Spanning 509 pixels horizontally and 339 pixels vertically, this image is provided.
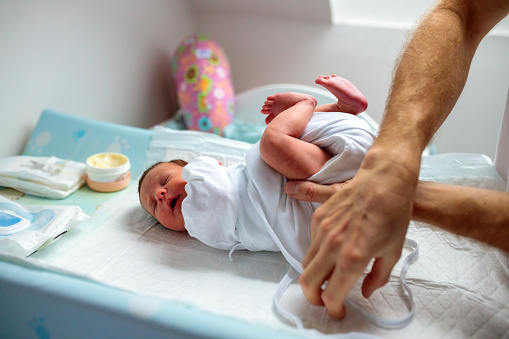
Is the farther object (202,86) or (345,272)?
(202,86)

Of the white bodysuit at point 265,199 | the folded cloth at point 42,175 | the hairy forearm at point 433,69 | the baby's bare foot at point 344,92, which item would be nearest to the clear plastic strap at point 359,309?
the white bodysuit at point 265,199

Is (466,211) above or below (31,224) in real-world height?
above

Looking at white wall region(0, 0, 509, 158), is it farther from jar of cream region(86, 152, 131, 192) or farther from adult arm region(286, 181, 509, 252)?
adult arm region(286, 181, 509, 252)

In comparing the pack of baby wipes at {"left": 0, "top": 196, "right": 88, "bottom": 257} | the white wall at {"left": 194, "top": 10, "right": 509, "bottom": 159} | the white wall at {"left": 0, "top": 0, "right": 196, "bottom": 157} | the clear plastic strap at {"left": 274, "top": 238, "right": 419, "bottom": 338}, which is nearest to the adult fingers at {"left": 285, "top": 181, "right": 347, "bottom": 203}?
the clear plastic strap at {"left": 274, "top": 238, "right": 419, "bottom": 338}

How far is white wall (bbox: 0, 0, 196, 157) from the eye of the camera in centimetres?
165

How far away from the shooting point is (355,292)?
95cm

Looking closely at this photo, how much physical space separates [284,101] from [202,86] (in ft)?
3.55

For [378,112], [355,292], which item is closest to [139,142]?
[355,292]

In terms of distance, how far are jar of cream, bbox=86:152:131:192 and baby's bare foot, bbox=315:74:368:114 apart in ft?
2.59

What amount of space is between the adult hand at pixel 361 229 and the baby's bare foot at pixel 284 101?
48cm

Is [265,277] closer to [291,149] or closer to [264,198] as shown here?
[264,198]

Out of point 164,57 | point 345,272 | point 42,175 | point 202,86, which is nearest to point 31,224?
point 42,175

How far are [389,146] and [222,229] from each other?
52cm

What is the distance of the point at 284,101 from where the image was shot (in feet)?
4.19
